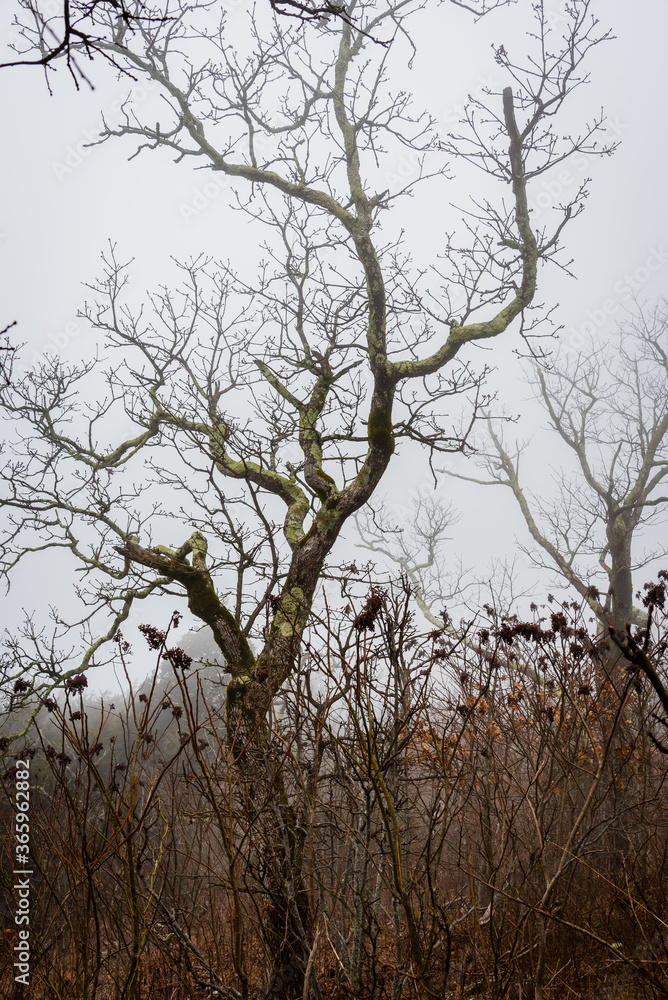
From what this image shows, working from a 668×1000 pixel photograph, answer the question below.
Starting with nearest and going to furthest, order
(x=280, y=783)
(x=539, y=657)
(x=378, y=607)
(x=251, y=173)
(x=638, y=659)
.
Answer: (x=638, y=659), (x=378, y=607), (x=280, y=783), (x=539, y=657), (x=251, y=173)

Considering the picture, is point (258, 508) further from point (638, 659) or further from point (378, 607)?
point (638, 659)

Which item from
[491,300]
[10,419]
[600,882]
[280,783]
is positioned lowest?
[600,882]

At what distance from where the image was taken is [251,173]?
681cm

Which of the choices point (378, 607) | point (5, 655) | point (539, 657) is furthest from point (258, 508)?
point (5, 655)

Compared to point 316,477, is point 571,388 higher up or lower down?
higher up

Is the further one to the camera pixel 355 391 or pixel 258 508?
pixel 355 391

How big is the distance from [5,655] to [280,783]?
5.66 metres

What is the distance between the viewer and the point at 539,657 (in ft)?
14.2

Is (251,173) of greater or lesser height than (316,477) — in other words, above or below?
above

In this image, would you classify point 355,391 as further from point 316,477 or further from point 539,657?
point 539,657

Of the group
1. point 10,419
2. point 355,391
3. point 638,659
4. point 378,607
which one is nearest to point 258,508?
point 378,607

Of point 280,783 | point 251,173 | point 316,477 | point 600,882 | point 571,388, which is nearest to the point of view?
point 280,783

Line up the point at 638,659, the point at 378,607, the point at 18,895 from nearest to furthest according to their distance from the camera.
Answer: the point at 638,659 < the point at 378,607 < the point at 18,895

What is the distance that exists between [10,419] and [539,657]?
6.88m
